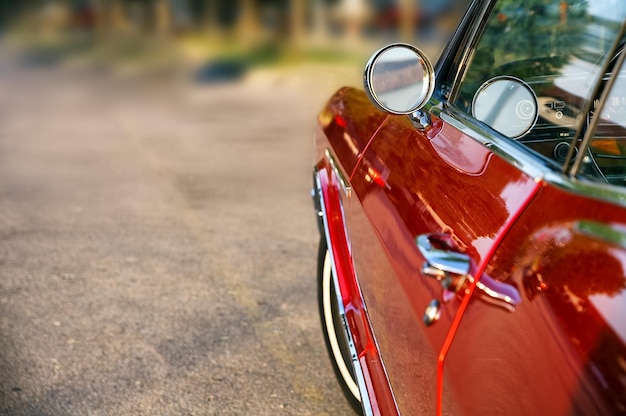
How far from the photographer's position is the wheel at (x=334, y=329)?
10.7 feet

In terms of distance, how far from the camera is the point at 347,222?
2.88m

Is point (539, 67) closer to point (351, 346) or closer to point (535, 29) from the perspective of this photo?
point (535, 29)

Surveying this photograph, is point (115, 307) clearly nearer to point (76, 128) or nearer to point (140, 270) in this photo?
point (140, 270)

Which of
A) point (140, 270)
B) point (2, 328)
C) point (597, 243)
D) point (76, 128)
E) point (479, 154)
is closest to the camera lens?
point (597, 243)

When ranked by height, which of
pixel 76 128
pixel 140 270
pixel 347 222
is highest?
pixel 347 222

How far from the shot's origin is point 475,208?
1850mm

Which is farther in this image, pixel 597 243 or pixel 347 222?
pixel 347 222

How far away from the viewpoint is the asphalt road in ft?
11.4

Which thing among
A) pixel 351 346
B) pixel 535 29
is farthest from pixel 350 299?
pixel 535 29

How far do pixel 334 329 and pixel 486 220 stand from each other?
5.51 ft

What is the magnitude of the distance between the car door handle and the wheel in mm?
1371

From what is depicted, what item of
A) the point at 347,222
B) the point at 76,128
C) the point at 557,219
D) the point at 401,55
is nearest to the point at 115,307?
the point at 347,222

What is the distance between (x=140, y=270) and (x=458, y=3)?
1441 cm

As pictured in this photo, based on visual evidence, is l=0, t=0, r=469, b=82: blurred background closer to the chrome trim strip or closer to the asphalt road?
the asphalt road
